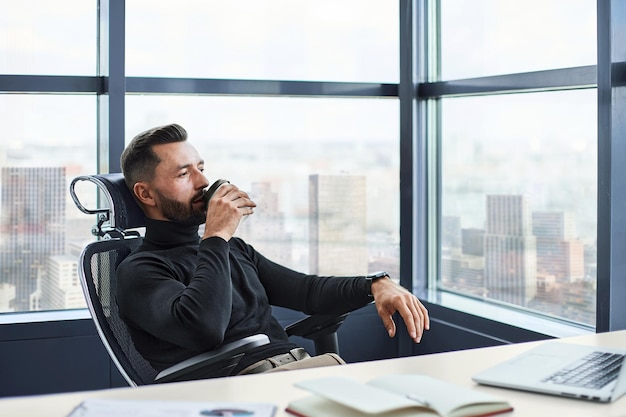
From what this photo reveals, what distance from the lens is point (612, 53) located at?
2793 millimetres

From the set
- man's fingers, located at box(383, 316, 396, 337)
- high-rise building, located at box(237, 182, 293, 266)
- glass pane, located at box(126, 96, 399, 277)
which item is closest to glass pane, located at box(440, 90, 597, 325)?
glass pane, located at box(126, 96, 399, 277)

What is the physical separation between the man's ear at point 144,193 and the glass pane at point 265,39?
1022mm

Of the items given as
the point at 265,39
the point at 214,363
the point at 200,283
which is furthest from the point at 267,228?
the point at 214,363

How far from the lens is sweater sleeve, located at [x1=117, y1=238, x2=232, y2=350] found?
2271 millimetres

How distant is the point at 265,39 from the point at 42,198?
4.03 ft

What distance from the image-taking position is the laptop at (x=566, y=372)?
1.57m

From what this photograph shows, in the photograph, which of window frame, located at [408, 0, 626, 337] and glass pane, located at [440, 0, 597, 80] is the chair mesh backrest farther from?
glass pane, located at [440, 0, 597, 80]

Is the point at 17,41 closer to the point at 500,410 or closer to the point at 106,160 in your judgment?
the point at 106,160

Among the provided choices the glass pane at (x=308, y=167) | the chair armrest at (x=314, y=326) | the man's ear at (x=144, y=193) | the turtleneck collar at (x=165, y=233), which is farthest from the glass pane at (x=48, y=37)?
the chair armrest at (x=314, y=326)

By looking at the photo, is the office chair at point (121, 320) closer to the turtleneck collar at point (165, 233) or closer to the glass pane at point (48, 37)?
the turtleneck collar at point (165, 233)

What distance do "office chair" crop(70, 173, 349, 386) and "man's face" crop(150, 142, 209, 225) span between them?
10cm

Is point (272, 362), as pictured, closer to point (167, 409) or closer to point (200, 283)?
point (200, 283)

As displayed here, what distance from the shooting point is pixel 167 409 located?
56.1 inches

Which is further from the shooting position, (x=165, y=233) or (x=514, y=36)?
(x=514, y=36)
